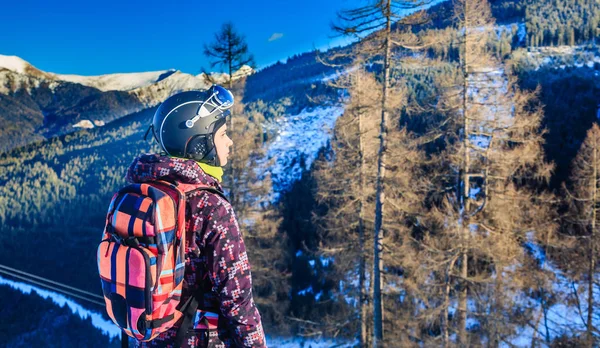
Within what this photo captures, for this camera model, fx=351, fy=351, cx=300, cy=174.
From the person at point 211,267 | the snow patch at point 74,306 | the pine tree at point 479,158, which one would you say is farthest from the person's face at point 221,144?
the snow patch at point 74,306

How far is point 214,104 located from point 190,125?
0.17 m

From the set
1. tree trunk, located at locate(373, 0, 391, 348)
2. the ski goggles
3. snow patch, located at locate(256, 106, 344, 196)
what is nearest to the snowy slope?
snow patch, located at locate(256, 106, 344, 196)

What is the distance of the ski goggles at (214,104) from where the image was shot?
1.74 metres

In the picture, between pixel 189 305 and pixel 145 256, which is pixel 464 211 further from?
pixel 145 256

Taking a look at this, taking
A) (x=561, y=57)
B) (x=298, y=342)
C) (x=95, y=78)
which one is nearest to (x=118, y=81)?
(x=95, y=78)

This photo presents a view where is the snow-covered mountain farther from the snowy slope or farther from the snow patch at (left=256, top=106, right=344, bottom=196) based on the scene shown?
the snow patch at (left=256, top=106, right=344, bottom=196)

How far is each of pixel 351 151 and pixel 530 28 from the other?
89.5 meters

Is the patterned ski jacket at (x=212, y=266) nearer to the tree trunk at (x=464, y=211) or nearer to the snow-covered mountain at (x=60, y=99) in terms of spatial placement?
the tree trunk at (x=464, y=211)

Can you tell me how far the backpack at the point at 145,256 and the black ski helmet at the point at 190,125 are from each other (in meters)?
0.34

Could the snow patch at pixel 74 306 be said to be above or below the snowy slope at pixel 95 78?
below

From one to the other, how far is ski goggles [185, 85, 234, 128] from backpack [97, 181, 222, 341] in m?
0.44

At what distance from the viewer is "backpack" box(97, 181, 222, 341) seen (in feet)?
4.34

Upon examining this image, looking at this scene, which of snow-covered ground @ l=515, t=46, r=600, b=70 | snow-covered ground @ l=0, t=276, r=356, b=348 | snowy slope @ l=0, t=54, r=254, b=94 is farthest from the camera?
snow-covered ground @ l=515, t=46, r=600, b=70

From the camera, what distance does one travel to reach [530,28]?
256ft
